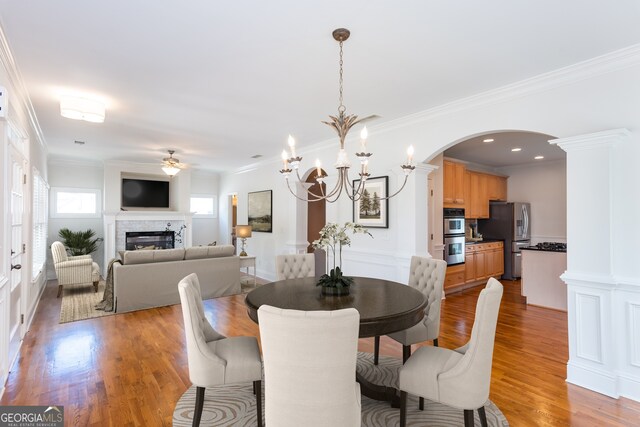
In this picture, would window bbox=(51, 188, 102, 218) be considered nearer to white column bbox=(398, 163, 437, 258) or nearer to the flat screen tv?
the flat screen tv

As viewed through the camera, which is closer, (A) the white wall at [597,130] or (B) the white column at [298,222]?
(A) the white wall at [597,130]

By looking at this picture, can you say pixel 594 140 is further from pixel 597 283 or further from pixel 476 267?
pixel 476 267

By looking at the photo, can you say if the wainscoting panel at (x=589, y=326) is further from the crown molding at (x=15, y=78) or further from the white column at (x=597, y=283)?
the crown molding at (x=15, y=78)

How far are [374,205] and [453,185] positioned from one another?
2.19 meters

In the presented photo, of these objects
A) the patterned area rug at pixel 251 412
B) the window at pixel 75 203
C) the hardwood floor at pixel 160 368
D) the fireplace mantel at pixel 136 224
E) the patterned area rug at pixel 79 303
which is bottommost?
the patterned area rug at pixel 251 412

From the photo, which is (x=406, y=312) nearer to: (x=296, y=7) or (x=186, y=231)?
(x=296, y=7)

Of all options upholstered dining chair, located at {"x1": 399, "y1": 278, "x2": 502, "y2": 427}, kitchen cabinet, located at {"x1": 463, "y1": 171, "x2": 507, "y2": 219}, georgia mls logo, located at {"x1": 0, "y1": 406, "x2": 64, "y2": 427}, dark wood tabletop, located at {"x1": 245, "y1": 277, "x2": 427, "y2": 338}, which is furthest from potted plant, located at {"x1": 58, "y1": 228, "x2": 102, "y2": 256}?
kitchen cabinet, located at {"x1": 463, "y1": 171, "x2": 507, "y2": 219}

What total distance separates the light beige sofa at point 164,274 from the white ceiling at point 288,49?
2041 mm

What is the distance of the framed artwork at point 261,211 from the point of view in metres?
7.09

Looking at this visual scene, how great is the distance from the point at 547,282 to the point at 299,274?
12.8 ft

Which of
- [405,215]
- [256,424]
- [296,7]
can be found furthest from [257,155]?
[256,424]

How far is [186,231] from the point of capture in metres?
8.20

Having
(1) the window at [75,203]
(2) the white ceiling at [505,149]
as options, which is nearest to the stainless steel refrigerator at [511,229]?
(2) the white ceiling at [505,149]

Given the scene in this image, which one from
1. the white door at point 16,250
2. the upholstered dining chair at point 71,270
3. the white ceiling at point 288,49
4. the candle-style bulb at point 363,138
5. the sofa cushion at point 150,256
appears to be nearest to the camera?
the white ceiling at point 288,49
